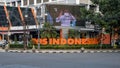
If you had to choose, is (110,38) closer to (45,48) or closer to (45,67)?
(45,48)

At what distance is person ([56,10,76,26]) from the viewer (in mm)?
68312

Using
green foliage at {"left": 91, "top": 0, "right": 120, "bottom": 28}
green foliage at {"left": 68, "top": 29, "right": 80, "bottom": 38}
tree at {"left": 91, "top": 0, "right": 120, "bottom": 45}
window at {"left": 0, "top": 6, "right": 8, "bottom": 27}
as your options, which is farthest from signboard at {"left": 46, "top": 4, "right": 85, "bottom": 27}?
green foliage at {"left": 91, "top": 0, "right": 120, "bottom": 28}

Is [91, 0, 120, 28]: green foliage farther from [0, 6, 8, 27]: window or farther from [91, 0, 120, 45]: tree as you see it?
[0, 6, 8, 27]: window

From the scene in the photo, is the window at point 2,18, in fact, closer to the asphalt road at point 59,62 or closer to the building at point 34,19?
the building at point 34,19

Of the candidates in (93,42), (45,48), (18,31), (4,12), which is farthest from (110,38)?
(4,12)

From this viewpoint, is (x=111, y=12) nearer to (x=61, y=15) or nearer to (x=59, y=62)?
(x=61, y=15)

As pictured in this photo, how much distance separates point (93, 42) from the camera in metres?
60.3

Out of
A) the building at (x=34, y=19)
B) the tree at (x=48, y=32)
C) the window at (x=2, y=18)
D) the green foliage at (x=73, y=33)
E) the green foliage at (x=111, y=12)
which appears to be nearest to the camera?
the green foliage at (x=111, y=12)

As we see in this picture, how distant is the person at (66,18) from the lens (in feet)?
224

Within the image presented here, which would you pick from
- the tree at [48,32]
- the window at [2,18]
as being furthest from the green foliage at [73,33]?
the window at [2,18]

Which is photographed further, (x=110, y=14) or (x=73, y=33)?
(x=73, y=33)

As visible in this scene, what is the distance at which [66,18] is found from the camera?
6850 cm

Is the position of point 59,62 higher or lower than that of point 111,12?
lower

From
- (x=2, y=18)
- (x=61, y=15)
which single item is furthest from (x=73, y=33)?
(x=2, y=18)
